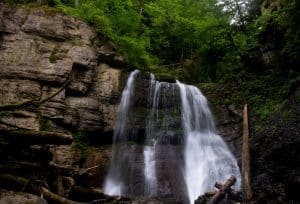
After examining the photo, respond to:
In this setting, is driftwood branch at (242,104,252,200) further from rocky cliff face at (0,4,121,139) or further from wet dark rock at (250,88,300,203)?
rocky cliff face at (0,4,121,139)

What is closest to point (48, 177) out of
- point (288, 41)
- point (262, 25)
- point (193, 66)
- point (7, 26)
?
point (7, 26)

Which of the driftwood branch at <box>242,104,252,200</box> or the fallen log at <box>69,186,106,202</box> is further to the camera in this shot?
the driftwood branch at <box>242,104,252,200</box>

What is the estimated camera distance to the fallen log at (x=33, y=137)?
7.46 meters

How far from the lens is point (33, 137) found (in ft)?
24.8

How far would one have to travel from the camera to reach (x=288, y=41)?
42.6 ft

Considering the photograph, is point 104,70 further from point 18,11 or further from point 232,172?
point 232,172

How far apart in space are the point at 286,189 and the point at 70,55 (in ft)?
30.1

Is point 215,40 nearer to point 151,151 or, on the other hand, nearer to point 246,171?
point 151,151

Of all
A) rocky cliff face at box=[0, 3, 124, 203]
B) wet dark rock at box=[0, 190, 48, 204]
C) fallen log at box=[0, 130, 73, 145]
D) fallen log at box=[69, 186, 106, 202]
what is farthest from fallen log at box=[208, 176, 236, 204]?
wet dark rock at box=[0, 190, 48, 204]

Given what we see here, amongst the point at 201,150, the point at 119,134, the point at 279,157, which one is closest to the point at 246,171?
the point at 279,157

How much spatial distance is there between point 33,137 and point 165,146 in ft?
23.7

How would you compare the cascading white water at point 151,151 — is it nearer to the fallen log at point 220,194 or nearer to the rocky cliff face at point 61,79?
the rocky cliff face at point 61,79

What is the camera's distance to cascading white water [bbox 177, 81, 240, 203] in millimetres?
12602

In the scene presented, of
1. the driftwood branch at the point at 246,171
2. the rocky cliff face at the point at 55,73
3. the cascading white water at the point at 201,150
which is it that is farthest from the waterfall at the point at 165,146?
the driftwood branch at the point at 246,171
